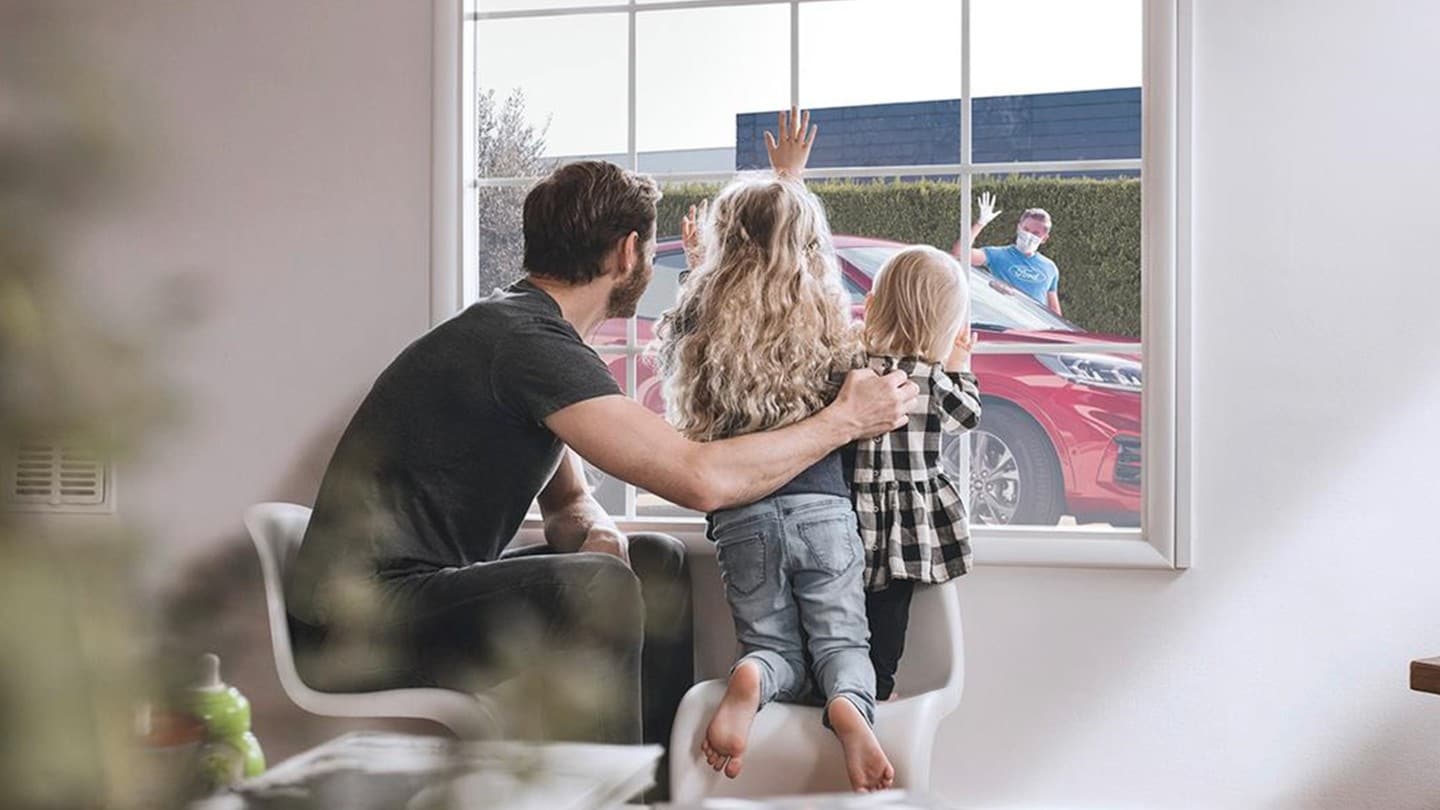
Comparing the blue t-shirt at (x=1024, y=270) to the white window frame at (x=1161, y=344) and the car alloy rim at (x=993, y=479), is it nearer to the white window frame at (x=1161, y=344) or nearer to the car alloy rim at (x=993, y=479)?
the car alloy rim at (x=993, y=479)

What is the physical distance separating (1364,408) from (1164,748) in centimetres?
79

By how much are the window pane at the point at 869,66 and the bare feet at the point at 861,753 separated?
8.42ft

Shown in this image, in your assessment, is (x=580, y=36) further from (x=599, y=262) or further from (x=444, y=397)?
(x=444, y=397)

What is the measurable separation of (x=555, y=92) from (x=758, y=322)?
4.29 feet

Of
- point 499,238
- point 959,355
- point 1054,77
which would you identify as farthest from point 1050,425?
point 959,355

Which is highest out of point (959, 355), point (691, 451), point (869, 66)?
point (869, 66)

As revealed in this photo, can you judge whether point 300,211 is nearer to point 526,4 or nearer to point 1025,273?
point 526,4

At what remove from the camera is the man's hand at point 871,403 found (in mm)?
2416

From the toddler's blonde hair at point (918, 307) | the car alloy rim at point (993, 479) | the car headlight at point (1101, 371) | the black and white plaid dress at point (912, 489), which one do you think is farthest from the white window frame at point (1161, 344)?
the car headlight at point (1101, 371)

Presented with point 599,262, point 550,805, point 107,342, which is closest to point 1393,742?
point 599,262

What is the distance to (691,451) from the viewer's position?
2.26 m

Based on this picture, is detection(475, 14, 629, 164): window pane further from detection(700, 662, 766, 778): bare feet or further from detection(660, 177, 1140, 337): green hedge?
detection(700, 662, 766, 778): bare feet

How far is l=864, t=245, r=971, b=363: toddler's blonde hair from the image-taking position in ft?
8.40

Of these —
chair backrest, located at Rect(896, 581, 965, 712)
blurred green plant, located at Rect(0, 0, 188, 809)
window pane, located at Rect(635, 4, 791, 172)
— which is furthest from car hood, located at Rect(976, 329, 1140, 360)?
blurred green plant, located at Rect(0, 0, 188, 809)
